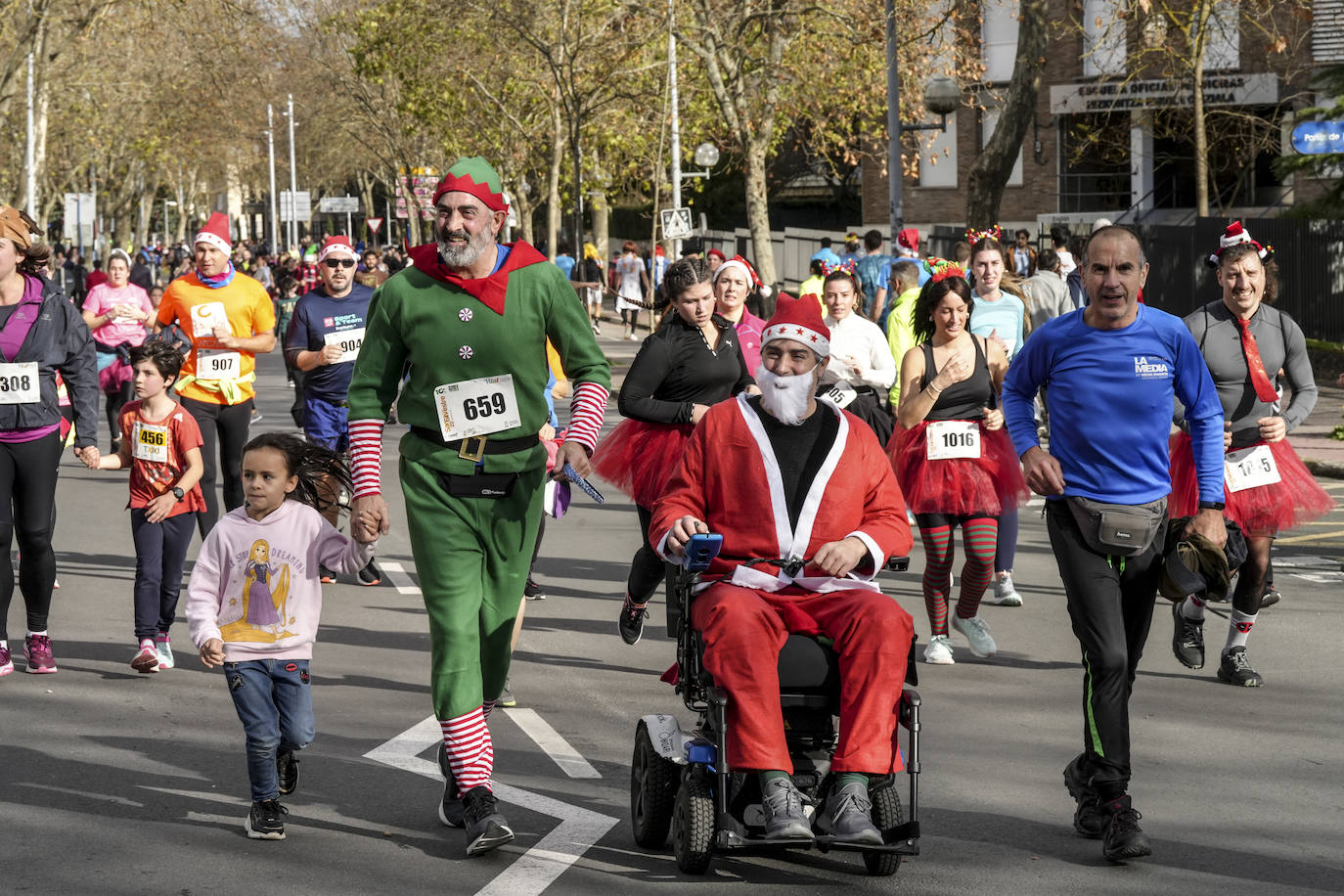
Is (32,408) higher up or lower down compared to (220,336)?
lower down

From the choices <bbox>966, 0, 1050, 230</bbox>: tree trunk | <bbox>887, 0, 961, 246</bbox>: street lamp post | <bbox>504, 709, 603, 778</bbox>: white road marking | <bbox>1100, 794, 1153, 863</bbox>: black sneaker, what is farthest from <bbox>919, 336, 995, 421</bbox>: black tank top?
<bbox>887, 0, 961, 246</bbox>: street lamp post

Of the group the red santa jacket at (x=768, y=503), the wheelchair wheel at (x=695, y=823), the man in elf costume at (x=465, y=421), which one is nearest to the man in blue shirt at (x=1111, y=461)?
the red santa jacket at (x=768, y=503)

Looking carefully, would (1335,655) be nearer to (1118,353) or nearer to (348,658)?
(1118,353)

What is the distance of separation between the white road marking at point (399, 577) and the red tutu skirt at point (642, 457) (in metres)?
2.54

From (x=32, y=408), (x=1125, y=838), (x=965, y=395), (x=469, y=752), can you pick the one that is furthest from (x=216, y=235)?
(x=1125, y=838)

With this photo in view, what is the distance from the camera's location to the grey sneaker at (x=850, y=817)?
5234 mm

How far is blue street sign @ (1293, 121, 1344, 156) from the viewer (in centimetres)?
1814

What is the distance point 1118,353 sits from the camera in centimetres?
607

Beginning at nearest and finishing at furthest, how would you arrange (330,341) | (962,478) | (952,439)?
1. (962,478)
2. (952,439)
3. (330,341)

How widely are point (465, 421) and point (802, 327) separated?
1087mm

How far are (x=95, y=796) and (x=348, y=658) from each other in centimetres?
255

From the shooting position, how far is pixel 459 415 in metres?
5.98

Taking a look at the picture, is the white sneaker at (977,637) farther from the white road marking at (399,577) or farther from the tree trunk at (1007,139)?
the tree trunk at (1007,139)

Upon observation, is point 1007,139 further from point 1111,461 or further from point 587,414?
point 587,414
